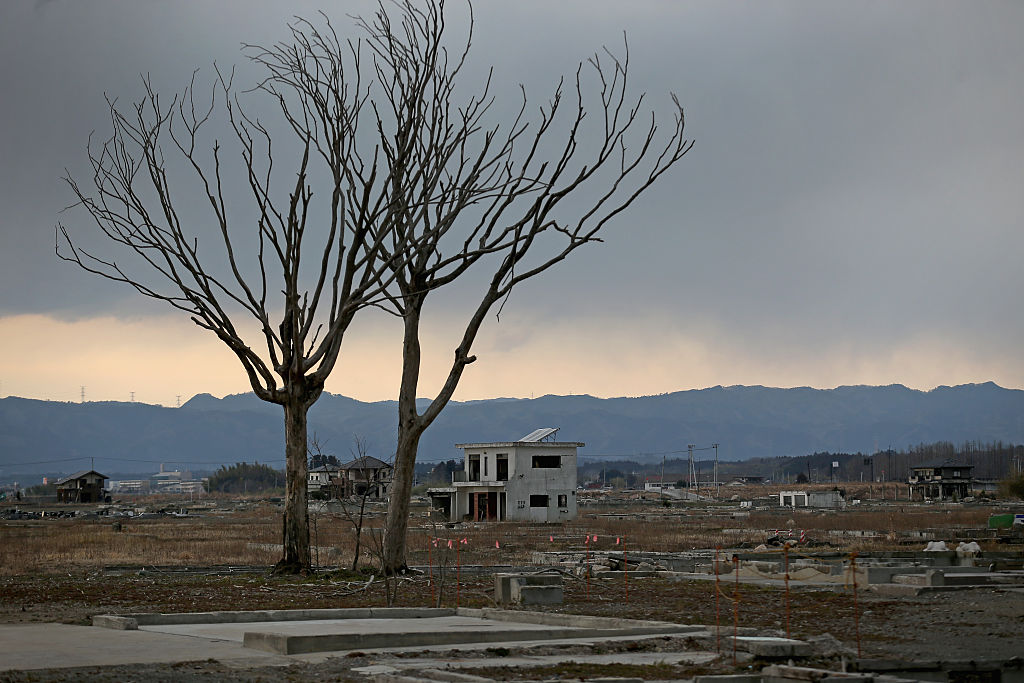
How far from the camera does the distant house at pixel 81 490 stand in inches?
5428

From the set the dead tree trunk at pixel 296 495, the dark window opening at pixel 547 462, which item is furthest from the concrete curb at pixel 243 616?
the dark window opening at pixel 547 462

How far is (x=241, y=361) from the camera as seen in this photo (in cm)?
3006

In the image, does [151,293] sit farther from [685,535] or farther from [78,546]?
[685,535]

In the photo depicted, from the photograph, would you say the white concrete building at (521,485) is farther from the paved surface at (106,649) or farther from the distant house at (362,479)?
the paved surface at (106,649)

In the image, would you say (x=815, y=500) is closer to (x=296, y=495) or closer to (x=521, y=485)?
(x=521, y=485)

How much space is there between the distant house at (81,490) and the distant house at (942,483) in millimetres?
90560

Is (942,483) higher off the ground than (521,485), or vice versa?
(521,485)

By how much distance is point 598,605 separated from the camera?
2253 centimetres

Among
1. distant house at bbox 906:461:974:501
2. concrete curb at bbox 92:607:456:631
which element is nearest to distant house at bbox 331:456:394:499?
concrete curb at bbox 92:607:456:631

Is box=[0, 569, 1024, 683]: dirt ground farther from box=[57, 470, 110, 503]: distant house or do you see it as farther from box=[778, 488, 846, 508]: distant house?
box=[57, 470, 110, 503]: distant house

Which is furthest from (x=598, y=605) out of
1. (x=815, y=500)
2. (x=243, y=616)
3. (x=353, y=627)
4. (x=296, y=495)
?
(x=815, y=500)

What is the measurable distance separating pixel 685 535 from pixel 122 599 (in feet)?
115

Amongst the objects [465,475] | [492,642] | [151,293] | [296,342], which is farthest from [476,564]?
[465,475]

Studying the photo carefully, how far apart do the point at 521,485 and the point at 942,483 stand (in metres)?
63.7
